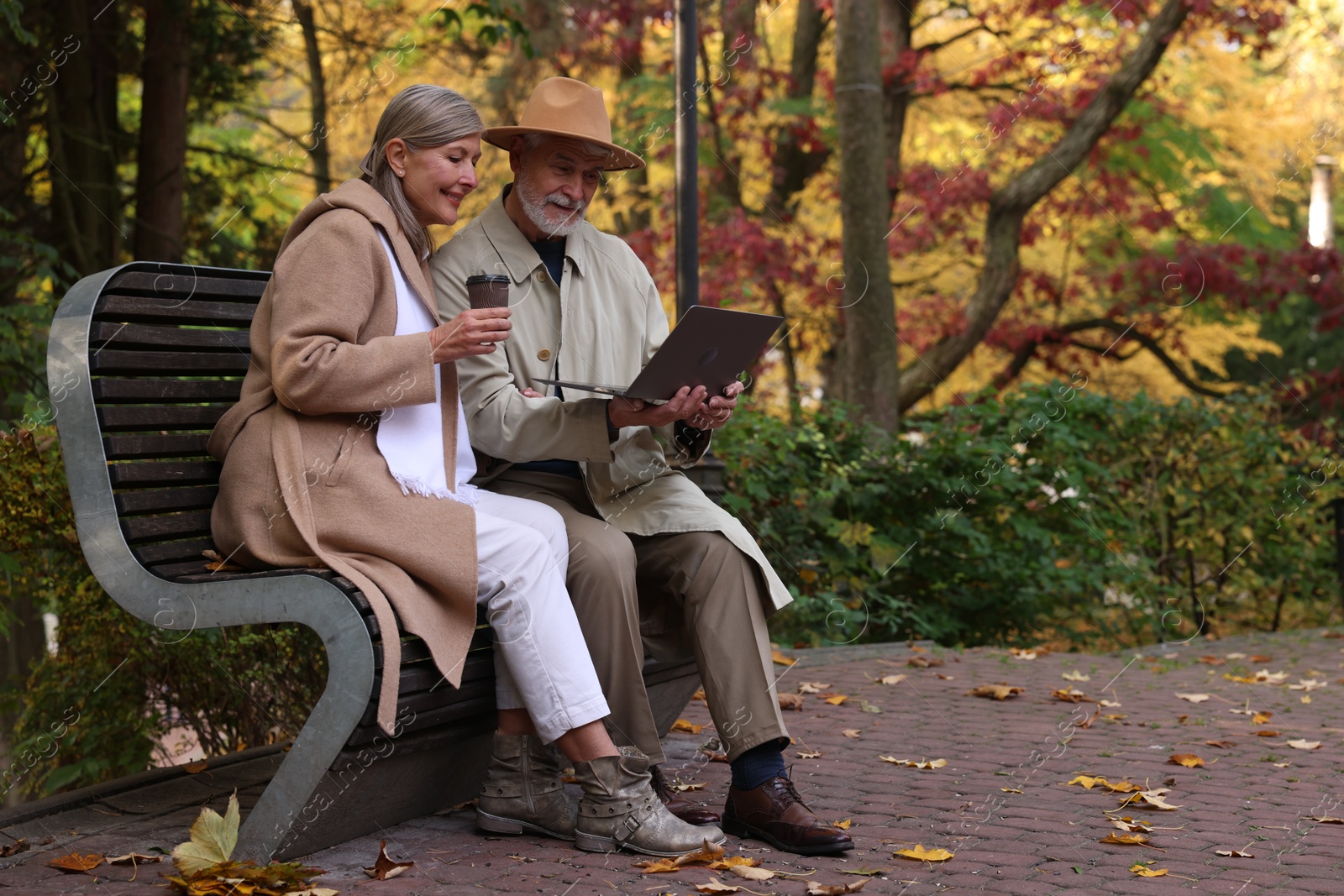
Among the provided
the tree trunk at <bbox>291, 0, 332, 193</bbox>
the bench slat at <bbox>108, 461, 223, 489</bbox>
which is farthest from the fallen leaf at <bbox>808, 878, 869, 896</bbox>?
the tree trunk at <bbox>291, 0, 332, 193</bbox>

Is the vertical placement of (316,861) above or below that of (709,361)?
below

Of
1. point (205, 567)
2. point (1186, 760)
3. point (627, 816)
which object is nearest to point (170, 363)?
point (205, 567)

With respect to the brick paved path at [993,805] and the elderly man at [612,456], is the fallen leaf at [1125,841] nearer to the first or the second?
the brick paved path at [993,805]

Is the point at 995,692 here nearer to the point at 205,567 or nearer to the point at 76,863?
the point at 205,567

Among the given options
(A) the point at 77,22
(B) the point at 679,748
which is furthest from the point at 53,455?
(A) the point at 77,22

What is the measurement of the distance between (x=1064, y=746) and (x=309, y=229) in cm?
296

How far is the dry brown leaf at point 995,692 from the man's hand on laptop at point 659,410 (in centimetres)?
253

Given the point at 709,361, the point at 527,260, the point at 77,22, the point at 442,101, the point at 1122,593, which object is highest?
the point at 77,22

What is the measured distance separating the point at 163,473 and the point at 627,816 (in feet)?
4.46

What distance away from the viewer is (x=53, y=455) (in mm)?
4234

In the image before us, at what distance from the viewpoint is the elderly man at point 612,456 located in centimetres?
340

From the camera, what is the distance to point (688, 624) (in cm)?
355

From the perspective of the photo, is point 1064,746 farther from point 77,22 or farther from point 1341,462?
point 77,22

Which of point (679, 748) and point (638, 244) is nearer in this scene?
point (679, 748)
